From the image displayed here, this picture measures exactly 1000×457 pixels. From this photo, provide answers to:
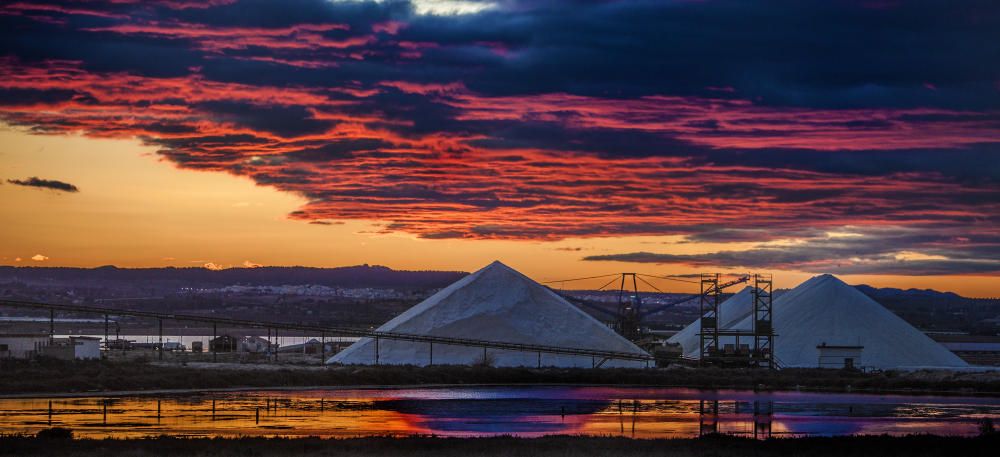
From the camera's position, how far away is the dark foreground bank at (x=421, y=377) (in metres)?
77.1

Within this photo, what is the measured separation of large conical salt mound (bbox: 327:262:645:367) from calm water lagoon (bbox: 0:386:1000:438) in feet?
92.5

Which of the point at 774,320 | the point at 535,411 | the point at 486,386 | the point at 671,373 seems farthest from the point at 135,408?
the point at 774,320

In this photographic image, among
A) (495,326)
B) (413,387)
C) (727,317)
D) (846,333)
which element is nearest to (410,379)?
Result: (413,387)

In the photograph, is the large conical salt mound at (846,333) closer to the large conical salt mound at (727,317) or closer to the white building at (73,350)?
the large conical salt mound at (727,317)

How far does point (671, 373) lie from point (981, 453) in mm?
60201

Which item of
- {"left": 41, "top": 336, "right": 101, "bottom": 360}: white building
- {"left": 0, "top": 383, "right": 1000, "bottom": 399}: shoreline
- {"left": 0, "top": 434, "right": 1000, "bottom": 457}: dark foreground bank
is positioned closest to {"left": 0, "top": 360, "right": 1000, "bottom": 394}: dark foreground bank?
{"left": 0, "top": 383, "right": 1000, "bottom": 399}: shoreline

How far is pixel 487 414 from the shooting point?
Answer: 59.7 meters

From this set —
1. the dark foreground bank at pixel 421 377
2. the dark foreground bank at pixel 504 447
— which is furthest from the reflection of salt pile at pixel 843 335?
the dark foreground bank at pixel 504 447

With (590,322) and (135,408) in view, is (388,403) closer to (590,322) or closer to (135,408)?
(135,408)

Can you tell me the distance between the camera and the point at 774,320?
440 feet

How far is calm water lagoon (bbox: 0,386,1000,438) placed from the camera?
49.2 m

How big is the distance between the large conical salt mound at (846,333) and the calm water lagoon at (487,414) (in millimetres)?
39950

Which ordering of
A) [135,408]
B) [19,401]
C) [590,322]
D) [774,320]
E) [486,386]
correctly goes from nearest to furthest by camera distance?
[135,408], [19,401], [486,386], [590,322], [774,320]

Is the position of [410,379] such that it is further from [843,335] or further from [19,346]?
[843,335]
